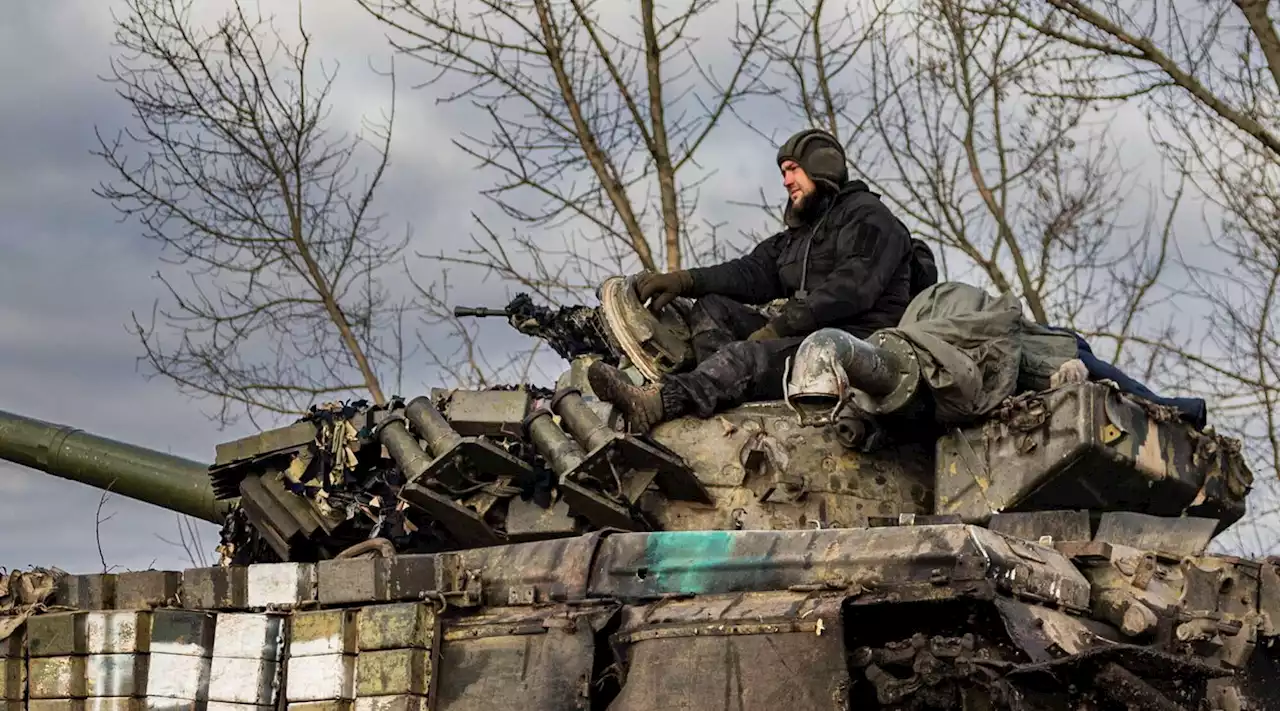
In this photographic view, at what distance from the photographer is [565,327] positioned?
14.4 meters

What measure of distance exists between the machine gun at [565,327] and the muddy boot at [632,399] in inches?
64.7

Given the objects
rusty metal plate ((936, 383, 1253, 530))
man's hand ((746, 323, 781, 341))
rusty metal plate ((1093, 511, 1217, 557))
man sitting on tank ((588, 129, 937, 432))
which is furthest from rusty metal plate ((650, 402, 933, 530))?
rusty metal plate ((1093, 511, 1217, 557))

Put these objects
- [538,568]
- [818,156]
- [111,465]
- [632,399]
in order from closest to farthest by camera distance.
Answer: [538,568] → [632,399] → [818,156] → [111,465]

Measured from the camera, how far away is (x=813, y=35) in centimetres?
2202

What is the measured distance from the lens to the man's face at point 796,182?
42.2 feet

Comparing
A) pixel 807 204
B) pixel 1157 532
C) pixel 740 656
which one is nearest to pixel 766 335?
pixel 807 204

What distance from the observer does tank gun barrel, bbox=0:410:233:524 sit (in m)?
15.2

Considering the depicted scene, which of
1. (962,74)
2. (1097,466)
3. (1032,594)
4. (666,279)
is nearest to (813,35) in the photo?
(962,74)

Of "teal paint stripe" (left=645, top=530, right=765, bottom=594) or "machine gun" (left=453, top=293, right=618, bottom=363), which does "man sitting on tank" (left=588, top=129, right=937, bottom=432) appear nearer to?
"machine gun" (left=453, top=293, right=618, bottom=363)

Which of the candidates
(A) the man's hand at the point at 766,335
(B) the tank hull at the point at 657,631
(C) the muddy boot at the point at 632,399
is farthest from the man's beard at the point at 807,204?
(B) the tank hull at the point at 657,631

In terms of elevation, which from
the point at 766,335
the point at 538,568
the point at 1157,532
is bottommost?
the point at 538,568

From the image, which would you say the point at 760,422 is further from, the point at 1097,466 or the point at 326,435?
the point at 326,435

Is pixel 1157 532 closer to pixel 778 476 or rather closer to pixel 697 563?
pixel 778 476

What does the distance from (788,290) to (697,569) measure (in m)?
3.54
